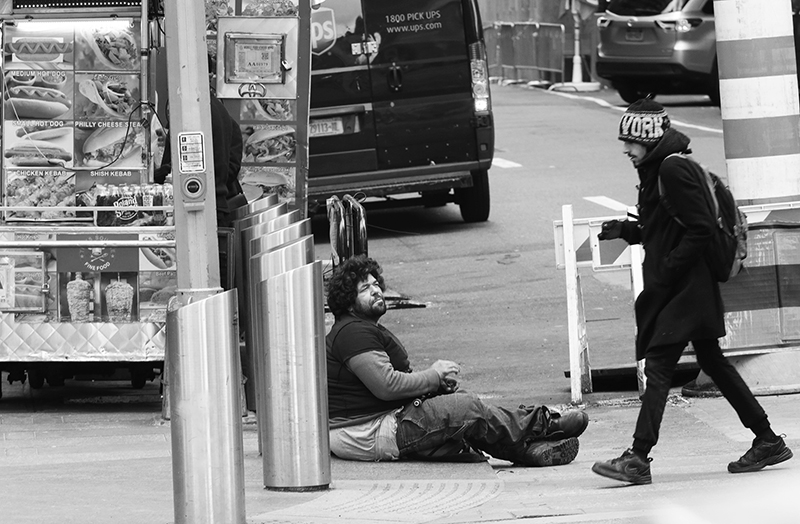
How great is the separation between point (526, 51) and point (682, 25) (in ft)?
32.8

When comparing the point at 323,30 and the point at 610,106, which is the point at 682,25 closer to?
the point at 610,106

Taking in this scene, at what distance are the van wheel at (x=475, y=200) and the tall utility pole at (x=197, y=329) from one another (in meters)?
8.88

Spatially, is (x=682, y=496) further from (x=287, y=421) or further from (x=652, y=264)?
(x=287, y=421)

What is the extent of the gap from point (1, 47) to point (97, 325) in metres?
1.90

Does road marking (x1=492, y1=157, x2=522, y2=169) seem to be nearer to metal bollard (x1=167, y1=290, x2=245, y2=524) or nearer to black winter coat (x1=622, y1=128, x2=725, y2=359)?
black winter coat (x1=622, y1=128, x2=725, y2=359)

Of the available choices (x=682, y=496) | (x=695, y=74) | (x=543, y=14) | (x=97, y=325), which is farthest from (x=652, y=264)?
(x=543, y=14)

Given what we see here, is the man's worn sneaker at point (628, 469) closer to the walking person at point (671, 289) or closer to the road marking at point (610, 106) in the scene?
the walking person at point (671, 289)

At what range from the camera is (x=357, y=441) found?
6.92m

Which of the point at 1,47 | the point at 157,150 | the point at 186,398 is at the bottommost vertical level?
the point at 186,398

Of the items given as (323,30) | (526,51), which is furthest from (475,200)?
(526,51)

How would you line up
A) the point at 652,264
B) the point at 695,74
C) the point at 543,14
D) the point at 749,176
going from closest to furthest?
the point at 652,264 < the point at 749,176 < the point at 695,74 < the point at 543,14

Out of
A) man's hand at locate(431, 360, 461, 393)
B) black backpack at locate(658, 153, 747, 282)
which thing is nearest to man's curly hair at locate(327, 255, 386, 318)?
man's hand at locate(431, 360, 461, 393)

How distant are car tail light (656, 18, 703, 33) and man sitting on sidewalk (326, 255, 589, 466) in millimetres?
16013

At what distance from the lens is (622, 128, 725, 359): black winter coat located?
6352mm
